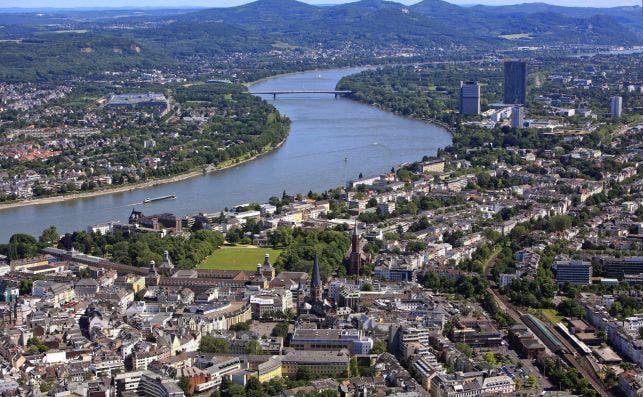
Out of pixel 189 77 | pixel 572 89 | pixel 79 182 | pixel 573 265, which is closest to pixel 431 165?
pixel 79 182

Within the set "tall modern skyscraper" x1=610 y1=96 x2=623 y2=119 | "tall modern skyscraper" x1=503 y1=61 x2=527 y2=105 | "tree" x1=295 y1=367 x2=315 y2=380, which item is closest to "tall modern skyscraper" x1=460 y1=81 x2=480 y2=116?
"tall modern skyscraper" x1=503 y1=61 x2=527 y2=105

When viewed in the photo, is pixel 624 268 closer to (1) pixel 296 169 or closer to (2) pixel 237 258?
(2) pixel 237 258

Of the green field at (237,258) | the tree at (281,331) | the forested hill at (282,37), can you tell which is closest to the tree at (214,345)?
the tree at (281,331)

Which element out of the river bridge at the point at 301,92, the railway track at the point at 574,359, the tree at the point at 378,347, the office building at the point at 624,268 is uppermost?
the tree at the point at 378,347

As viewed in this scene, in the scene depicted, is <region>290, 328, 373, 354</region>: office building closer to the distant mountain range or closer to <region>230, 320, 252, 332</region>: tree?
<region>230, 320, 252, 332</region>: tree

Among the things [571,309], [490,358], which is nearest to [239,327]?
[490,358]

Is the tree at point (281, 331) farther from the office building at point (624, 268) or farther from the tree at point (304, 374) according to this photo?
the office building at point (624, 268)

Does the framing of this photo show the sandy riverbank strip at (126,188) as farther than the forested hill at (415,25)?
No

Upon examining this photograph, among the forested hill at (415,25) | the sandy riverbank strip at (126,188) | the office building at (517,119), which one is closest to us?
the sandy riverbank strip at (126,188)
